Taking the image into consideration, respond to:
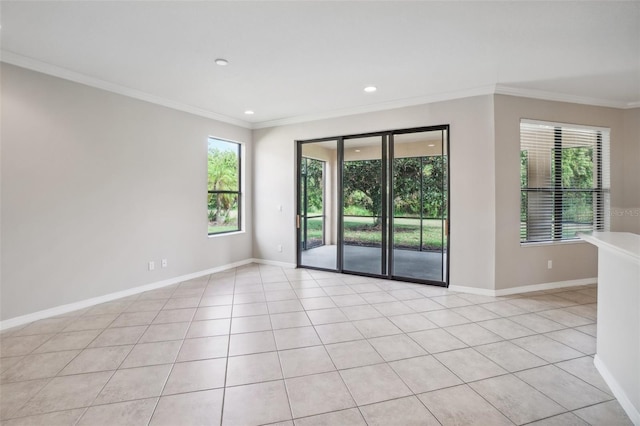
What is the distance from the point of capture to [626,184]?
4.57 meters

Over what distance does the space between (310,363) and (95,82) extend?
405 cm

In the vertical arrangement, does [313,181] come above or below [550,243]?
above

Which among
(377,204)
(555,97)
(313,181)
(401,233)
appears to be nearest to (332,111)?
(313,181)

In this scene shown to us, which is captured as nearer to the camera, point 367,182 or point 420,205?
point 420,205

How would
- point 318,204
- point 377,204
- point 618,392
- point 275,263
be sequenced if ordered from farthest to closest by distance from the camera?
point 275,263 → point 318,204 → point 377,204 → point 618,392

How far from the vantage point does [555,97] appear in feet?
13.9

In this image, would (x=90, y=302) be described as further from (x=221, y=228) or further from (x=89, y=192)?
(x=221, y=228)

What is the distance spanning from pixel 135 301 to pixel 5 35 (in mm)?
3001

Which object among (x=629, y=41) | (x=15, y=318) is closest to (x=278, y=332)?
(x=15, y=318)

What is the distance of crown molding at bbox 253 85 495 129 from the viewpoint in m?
4.02

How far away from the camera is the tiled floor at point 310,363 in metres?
1.85

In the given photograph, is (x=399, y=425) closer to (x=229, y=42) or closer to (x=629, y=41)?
(x=229, y=42)

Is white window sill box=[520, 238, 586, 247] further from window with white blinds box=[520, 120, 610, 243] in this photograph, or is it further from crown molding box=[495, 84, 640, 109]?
crown molding box=[495, 84, 640, 109]

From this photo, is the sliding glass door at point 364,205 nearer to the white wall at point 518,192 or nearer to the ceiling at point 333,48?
the ceiling at point 333,48
